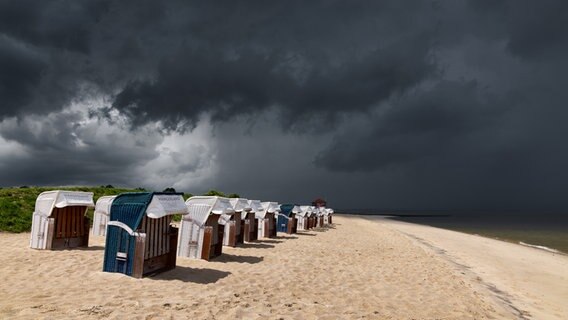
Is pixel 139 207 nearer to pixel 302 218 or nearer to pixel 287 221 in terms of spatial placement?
pixel 287 221

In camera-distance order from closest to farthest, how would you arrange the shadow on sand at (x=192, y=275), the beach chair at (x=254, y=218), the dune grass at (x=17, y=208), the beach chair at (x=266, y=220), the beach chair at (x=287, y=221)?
the shadow on sand at (x=192, y=275), the dune grass at (x=17, y=208), the beach chair at (x=254, y=218), the beach chair at (x=266, y=220), the beach chair at (x=287, y=221)

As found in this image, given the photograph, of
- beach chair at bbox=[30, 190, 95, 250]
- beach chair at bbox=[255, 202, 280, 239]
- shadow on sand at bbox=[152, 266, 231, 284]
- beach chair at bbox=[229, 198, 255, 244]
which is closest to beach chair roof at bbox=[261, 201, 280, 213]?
beach chair at bbox=[255, 202, 280, 239]

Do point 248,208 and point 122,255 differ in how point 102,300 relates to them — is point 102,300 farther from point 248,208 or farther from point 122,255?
point 248,208

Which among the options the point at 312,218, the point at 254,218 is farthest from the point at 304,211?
the point at 254,218

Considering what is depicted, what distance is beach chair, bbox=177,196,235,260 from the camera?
13477 mm

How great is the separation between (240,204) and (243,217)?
1158mm

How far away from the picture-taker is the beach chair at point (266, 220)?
75.4 feet

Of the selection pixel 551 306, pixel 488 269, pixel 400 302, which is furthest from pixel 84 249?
pixel 488 269

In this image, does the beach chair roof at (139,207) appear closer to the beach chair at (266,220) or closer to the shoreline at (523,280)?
the shoreline at (523,280)

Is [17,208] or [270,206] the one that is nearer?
[17,208]

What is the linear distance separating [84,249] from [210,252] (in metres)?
4.88

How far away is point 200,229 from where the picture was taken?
1366 centimetres

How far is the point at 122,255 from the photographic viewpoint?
32.8 feet

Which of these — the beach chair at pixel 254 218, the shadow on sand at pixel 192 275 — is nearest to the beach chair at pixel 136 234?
the shadow on sand at pixel 192 275
